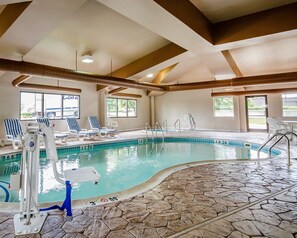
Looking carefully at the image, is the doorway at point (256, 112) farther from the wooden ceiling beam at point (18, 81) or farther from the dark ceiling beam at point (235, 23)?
the wooden ceiling beam at point (18, 81)

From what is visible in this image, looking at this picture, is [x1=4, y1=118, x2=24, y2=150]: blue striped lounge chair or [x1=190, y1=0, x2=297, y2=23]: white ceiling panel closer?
[x1=190, y1=0, x2=297, y2=23]: white ceiling panel

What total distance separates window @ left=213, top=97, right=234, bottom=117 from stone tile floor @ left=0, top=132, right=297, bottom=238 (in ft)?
24.3

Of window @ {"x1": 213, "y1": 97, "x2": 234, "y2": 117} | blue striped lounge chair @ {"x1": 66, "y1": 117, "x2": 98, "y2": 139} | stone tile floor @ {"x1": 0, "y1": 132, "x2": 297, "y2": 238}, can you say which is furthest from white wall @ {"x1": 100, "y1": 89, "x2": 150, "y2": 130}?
stone tile floor @ {"x1": 0, "y1": 132, "x2": 297, "y2": 238}

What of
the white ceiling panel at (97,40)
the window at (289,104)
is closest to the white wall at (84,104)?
the white ceiling panel at (97,40)

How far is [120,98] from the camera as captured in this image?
1091cm

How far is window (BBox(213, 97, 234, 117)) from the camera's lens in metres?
9.85

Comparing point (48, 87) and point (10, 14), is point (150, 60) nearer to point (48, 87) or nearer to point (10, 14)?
point (10, 14)

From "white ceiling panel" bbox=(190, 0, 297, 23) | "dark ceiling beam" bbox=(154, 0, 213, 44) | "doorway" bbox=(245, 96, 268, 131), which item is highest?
"white ceiling panel" bbox=(190, 0, 297, 23)

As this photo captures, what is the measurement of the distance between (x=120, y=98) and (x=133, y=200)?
9.08 meters

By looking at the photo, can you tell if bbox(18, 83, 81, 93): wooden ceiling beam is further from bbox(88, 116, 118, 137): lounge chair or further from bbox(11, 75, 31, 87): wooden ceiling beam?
bbox(88, 116, 118, 137): lounge chair

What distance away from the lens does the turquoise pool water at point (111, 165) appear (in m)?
3.09

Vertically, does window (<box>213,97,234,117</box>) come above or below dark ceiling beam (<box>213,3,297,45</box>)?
below

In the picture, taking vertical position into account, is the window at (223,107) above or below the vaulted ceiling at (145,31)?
below

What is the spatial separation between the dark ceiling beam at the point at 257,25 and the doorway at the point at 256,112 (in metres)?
6.18
